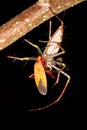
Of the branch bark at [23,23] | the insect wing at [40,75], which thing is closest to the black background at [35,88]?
the insect wing at [40,75]

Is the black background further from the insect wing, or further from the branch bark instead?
the branch bark

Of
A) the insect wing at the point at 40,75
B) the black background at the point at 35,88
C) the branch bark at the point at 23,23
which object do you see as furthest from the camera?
the black background at the point at 35,88

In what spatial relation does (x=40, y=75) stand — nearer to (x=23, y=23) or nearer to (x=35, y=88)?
(x=23, y=23)

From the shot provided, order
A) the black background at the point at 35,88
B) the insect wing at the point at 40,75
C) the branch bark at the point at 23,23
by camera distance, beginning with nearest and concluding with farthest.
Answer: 1. the branch bark at the point at 23,23
2. the insect wing at the point at 40,75
3. the black background at the point at 35,88

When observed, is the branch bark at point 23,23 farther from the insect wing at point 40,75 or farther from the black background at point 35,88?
the black background at point 35,88

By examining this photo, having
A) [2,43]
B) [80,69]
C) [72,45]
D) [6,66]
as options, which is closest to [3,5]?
[6,66]

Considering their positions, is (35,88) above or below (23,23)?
below

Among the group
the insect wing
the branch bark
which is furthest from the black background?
the branch bark

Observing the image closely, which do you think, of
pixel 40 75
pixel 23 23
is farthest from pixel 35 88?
pixel 23 23

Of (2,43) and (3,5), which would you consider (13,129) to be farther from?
(2,43)
